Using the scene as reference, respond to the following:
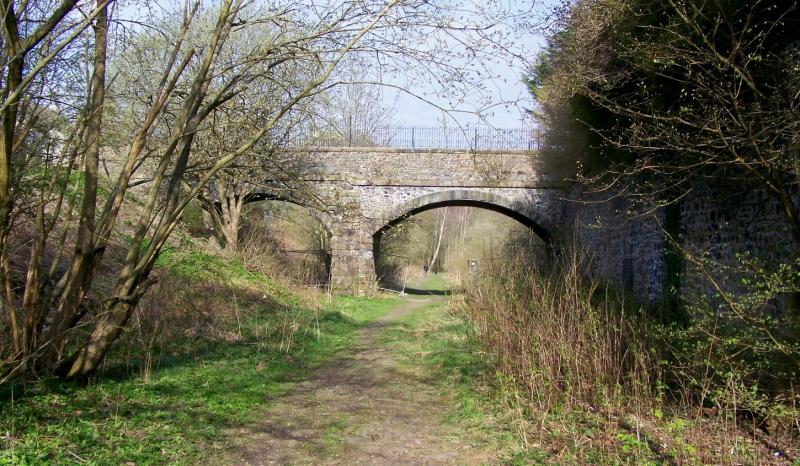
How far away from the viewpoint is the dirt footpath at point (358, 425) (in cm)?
469

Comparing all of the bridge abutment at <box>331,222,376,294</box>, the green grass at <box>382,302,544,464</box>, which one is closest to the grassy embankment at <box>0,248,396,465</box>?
the green grass at <box>382,302,544,464</box>

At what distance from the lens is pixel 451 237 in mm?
41500

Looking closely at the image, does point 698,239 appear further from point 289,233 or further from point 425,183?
point 289,233

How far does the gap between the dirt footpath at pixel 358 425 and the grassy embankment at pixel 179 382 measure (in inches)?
10.8

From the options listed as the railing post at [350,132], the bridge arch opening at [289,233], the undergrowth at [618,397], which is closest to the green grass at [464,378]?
the undergrowth at [618,397]

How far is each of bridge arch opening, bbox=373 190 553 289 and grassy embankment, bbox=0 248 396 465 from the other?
2194 mm

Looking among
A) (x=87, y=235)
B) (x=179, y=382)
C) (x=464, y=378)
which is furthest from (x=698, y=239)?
(x=87, y=235)

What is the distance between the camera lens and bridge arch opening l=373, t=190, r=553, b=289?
15695 millimetres

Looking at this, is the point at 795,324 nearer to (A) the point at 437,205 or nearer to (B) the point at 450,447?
(B) the point at 450,447

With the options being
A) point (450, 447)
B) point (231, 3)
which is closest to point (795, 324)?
point (450, 447)

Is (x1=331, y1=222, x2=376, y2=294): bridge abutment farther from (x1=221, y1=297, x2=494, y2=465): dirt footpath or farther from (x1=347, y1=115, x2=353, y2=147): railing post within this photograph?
(x1=221, y1=297, x2=494, y2=465): dirt footpath

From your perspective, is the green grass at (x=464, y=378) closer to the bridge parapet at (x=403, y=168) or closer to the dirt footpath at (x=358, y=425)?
the dirt footpath at (x=358, y=425)

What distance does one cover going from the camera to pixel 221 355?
316 inches

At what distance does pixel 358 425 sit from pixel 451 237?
36.2 m
